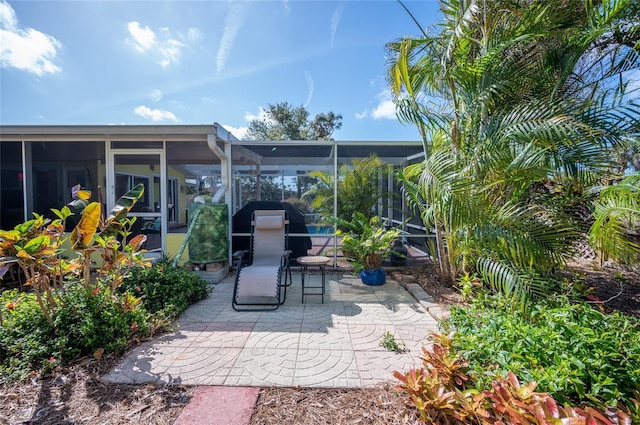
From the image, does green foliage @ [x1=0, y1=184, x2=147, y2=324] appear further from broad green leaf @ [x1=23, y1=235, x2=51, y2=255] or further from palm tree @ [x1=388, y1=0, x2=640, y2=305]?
palm tree @ [x1=388, y1=0, x2=640, y2=305]

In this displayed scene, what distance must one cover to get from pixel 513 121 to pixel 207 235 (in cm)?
507

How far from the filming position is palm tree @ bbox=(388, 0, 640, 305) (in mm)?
2912

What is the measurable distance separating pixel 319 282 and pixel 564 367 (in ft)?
12.7

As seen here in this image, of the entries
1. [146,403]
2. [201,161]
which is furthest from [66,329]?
[201,161]

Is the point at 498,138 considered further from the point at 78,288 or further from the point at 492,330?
the point at 78,288

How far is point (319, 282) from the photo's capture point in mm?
5215

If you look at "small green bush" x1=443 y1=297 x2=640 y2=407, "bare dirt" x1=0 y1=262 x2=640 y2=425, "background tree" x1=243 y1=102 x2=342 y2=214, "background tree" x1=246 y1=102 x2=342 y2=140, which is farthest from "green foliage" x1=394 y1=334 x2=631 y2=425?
"background tree" x1=246 y1=102 x2=342 y2=140

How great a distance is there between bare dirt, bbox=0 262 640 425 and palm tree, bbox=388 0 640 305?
1.71 metres

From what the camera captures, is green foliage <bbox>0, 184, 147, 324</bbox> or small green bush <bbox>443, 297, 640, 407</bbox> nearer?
small green bush <bbox>443, 297, 640, 407</bbox>

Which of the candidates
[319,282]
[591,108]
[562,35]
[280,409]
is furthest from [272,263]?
[562,35]

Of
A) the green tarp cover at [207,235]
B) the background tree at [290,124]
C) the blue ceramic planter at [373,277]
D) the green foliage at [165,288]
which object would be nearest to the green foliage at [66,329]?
the green foliage at [165,288]

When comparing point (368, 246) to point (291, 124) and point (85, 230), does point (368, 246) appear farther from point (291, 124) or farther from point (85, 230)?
point (291, 124)

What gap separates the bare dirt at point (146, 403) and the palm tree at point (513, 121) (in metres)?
1.71

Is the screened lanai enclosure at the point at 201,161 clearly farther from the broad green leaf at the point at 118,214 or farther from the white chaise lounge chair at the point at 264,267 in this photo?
the broad green leaf at the point at 118,214
